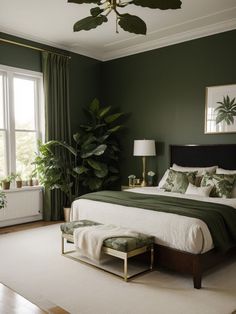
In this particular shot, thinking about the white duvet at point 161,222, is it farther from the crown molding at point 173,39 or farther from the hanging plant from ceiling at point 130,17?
the crown molding at point 173,39

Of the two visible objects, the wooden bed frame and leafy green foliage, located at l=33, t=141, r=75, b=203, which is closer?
the wooden bed frame

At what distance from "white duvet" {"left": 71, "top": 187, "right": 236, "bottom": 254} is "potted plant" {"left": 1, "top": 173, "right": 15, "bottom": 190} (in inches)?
63.0

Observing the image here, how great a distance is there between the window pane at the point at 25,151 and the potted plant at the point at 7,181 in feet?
0.75

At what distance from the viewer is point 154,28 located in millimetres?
4938

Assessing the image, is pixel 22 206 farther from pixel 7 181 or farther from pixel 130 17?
pixel 130 17

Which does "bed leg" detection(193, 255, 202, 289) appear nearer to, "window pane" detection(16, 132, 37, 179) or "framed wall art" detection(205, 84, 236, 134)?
"framed wall art" detection(205, 84, 236, 134)

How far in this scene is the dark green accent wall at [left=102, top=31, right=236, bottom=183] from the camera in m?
4.89

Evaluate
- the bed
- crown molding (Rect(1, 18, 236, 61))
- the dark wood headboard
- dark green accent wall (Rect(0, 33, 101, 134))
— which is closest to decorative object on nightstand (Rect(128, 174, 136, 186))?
the dark wood headboard

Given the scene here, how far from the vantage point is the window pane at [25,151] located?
5340 mm

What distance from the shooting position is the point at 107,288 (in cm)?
288

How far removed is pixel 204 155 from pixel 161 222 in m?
2.14

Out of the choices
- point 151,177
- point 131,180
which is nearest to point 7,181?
point 131,180

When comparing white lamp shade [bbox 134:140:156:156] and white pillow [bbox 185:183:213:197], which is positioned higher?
white lamp shade [bbox 134:140:156:156]

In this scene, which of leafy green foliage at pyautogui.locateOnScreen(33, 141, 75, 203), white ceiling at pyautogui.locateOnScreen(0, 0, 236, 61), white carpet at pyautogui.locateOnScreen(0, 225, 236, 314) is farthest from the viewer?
leafy green foliage at pyautogui.locateOnScreen(33, 141, 75, 203)
